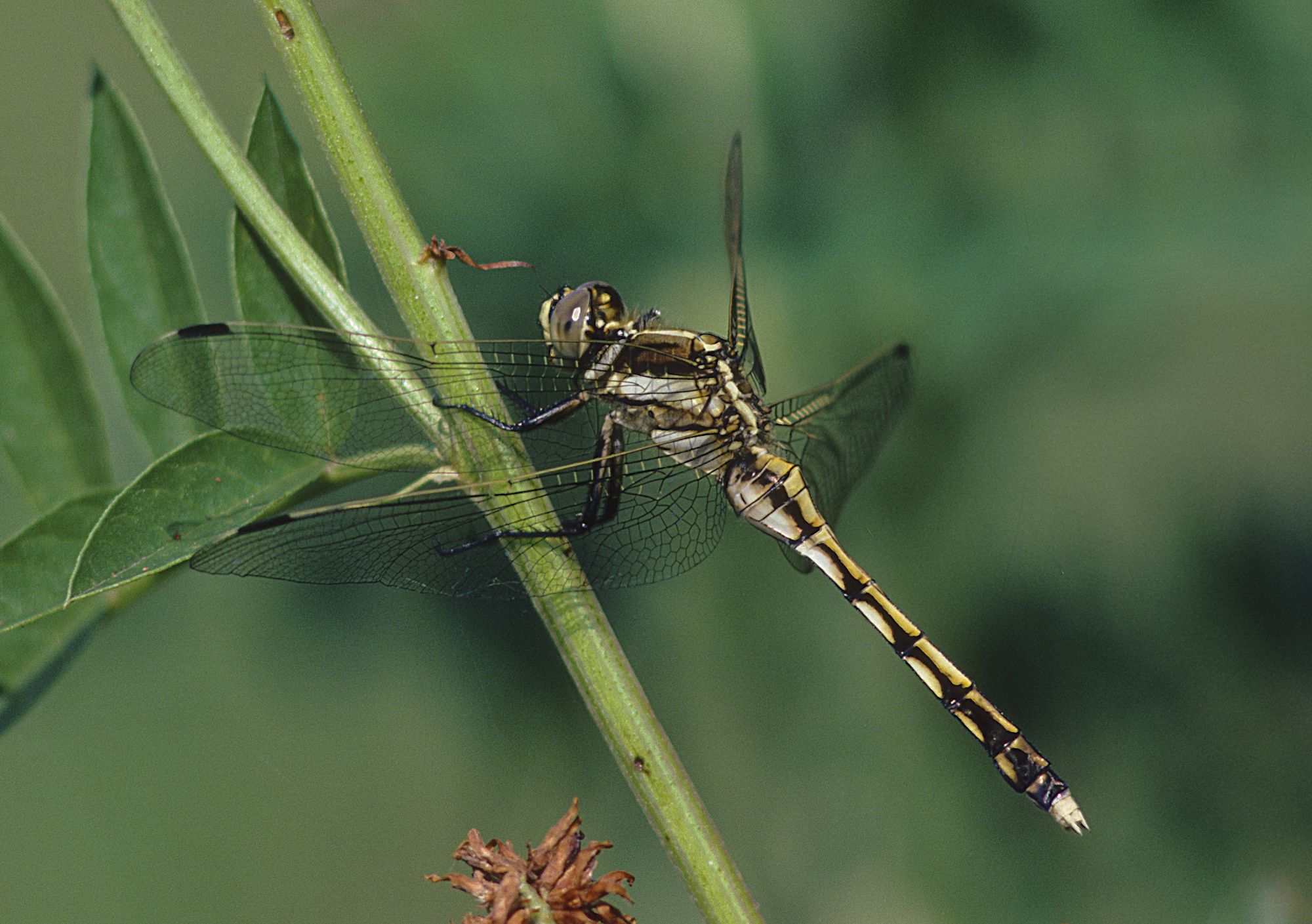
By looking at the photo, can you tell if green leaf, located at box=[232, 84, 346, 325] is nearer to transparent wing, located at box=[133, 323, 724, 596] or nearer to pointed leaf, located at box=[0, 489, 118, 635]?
transparent wing, located at box=[133, 323, 724, 596]

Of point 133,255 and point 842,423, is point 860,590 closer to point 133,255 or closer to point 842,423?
point 842,423

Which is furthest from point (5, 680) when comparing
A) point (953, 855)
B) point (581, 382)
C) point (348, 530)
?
A: point (953, 855)

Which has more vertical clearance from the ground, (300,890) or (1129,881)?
(300,890)

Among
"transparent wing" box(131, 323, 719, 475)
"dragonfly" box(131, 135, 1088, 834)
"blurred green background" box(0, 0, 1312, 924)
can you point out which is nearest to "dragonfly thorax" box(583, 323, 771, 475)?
"dragonfly" box(131, 135, 1088, 834)

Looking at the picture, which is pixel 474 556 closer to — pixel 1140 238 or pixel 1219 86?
pixel 1140 238

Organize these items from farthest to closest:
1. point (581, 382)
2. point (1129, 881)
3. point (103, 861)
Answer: point (103, 861)
point (1129, 881)
point (581, 382)

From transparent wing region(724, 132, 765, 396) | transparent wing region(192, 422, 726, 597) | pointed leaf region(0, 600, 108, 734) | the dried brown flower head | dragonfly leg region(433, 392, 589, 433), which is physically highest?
transparent wing region(724, 132, 765, 396)
